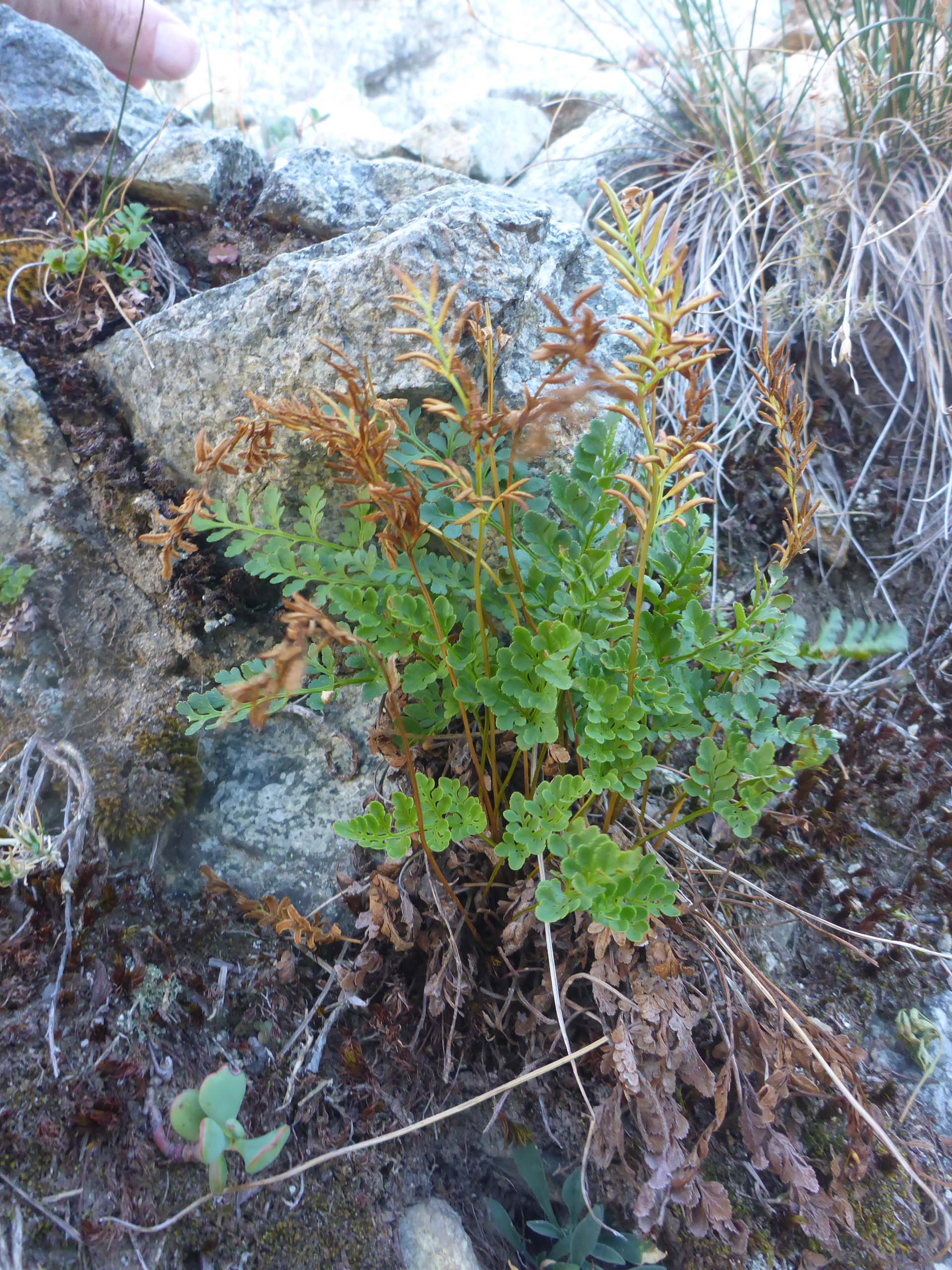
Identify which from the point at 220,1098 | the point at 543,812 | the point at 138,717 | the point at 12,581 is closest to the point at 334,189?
the point at 12,581

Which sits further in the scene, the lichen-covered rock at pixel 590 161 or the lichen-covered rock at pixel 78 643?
the lichen-covered rock at pixel 590 161

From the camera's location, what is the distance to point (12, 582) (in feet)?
8.04

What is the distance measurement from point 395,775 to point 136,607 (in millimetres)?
1068

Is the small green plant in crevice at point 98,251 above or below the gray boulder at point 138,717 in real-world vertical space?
above

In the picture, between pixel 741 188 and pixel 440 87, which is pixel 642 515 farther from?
pixel 440 87

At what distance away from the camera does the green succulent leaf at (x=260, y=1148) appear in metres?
1.57

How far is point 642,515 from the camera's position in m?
1.58

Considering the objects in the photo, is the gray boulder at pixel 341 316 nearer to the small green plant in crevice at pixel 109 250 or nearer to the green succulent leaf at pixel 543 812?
the small green plant in crevice at pixel 109 250

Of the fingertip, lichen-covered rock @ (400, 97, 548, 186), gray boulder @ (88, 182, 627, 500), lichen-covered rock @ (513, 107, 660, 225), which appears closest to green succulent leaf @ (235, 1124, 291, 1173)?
gray boulder @ (88, 182, 627, 500)

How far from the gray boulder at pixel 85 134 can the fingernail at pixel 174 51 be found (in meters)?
1.46

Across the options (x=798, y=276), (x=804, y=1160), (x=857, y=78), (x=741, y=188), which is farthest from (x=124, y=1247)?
(x=857, y=78)

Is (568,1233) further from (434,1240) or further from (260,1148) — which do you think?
(260,1148)

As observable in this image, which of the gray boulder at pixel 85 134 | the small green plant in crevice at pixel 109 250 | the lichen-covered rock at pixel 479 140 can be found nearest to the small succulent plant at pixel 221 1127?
the small green plant in crevice at pixel 109 250

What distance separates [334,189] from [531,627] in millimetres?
2232
